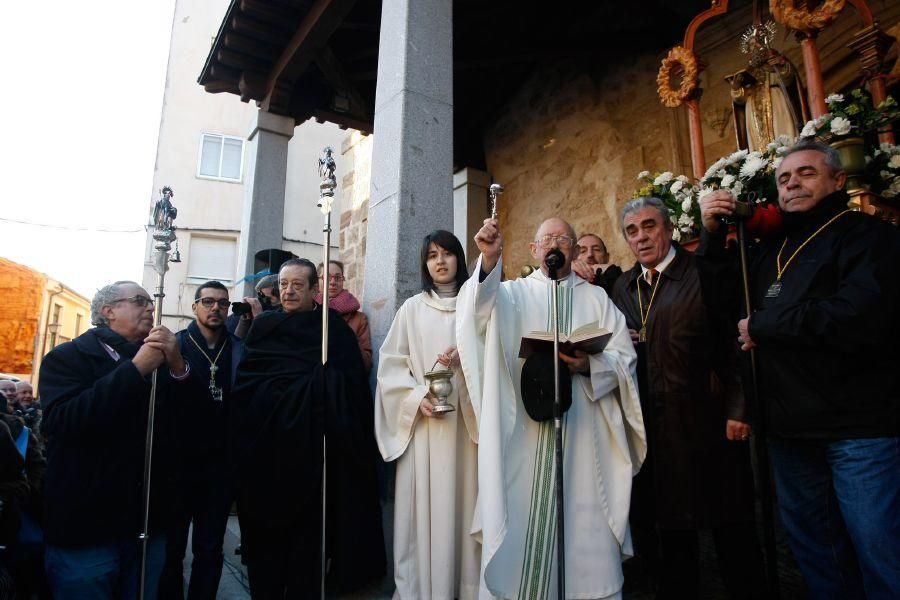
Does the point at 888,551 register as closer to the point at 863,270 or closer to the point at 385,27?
the point at 863,270

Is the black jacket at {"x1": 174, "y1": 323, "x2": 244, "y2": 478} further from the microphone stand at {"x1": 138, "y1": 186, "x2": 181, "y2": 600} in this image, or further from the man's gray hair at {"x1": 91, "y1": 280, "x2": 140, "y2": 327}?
the man's gray hair at {"x1": 91, "y1": 280, "x2": 140, "y2": 327}

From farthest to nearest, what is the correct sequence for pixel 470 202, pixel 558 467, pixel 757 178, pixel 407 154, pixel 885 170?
pixel 470 202
pixel 407 154
pixel 757 178
pixel 885 170
pixel 558 467

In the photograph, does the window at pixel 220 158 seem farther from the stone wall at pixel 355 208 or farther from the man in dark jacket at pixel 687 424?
the man in dark jacket at pixel 687 424

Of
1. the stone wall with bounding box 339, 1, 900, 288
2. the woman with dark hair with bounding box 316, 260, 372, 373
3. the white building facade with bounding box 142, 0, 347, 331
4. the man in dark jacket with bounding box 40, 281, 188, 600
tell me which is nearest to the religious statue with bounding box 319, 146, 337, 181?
the woman with dark hair with bounding box 316, 260, 372, 373

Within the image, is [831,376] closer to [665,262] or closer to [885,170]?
[665,262]

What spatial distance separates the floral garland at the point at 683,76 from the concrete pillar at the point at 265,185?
4.63 m

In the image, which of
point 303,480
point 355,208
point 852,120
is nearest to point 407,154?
point 303,480

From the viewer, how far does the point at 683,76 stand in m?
5.62

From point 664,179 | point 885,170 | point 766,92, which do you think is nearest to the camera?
point 885,170

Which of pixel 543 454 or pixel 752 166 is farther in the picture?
pixel 752 166

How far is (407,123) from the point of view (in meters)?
3.77

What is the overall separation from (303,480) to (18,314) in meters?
28.3

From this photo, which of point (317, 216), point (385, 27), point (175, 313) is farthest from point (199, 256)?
point (385, 27)

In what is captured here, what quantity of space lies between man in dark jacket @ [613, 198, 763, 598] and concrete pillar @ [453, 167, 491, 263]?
593cm
